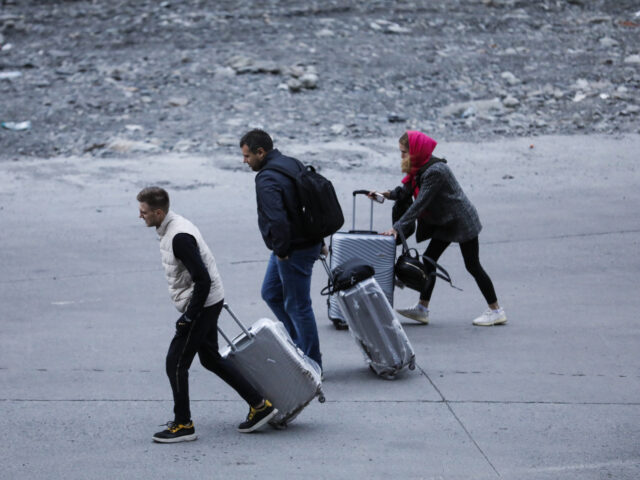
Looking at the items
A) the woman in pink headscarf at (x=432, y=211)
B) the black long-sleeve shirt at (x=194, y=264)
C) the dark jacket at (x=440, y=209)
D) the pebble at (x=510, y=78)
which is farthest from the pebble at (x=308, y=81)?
the black long-sleeve shirt at (x=194, y=264)

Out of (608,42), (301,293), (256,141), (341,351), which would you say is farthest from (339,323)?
(608,42)

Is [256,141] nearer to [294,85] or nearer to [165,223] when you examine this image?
[165,223]

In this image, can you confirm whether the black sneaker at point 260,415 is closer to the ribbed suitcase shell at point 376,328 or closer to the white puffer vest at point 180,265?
the white puffer vest at point 180,265

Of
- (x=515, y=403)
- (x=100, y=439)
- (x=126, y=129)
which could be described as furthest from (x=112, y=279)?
(x=126, y=129)

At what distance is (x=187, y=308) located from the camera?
15.5 feet

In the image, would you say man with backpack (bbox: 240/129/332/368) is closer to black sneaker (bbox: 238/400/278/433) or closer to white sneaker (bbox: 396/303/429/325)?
black sneaker (bbox: 238/400/278/433)

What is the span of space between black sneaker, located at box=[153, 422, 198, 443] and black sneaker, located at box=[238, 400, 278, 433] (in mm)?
310

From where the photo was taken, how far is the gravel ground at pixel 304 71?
51.3 feet

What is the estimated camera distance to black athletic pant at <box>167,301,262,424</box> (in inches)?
188

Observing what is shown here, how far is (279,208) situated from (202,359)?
1.00 m

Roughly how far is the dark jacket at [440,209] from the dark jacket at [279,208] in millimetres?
1396

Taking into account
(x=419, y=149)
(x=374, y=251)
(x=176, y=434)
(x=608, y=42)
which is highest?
(x=608, y=42)

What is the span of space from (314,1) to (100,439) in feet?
62.1

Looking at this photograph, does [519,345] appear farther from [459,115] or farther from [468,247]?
[459,115]
